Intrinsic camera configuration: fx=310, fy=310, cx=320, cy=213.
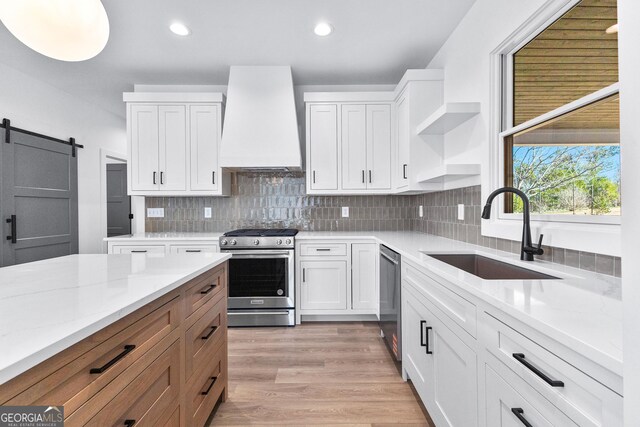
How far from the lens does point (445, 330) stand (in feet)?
4.69

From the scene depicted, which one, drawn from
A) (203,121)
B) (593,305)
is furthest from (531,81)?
(203,121)

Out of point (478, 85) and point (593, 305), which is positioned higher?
point (478, 85)

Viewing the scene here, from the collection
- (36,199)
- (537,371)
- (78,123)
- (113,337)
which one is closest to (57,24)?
(113,337)

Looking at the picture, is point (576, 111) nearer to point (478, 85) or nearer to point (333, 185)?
point (478, 85)

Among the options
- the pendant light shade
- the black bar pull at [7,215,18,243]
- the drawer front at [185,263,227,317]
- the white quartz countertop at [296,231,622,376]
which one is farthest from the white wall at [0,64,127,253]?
the white quartz countertop at [296,231,622,376]

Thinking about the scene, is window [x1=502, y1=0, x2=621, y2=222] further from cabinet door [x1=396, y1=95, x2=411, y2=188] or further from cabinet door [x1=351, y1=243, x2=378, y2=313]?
cabinet door [x1=351, y1=243, x2=378, y2=313]

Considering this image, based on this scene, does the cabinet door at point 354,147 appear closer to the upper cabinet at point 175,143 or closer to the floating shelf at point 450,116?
the floating shelf at point 450,116

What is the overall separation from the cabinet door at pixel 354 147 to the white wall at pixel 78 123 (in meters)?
3.44

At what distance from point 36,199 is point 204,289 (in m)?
3.24

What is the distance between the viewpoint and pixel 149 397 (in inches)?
42.1

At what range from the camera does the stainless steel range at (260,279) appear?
3.10m

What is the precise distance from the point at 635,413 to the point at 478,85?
2.24 m

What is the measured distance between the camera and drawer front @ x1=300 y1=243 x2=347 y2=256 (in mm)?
3193

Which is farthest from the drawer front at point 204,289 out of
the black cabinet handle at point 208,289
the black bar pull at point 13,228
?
the black bar pull at point 13,228
